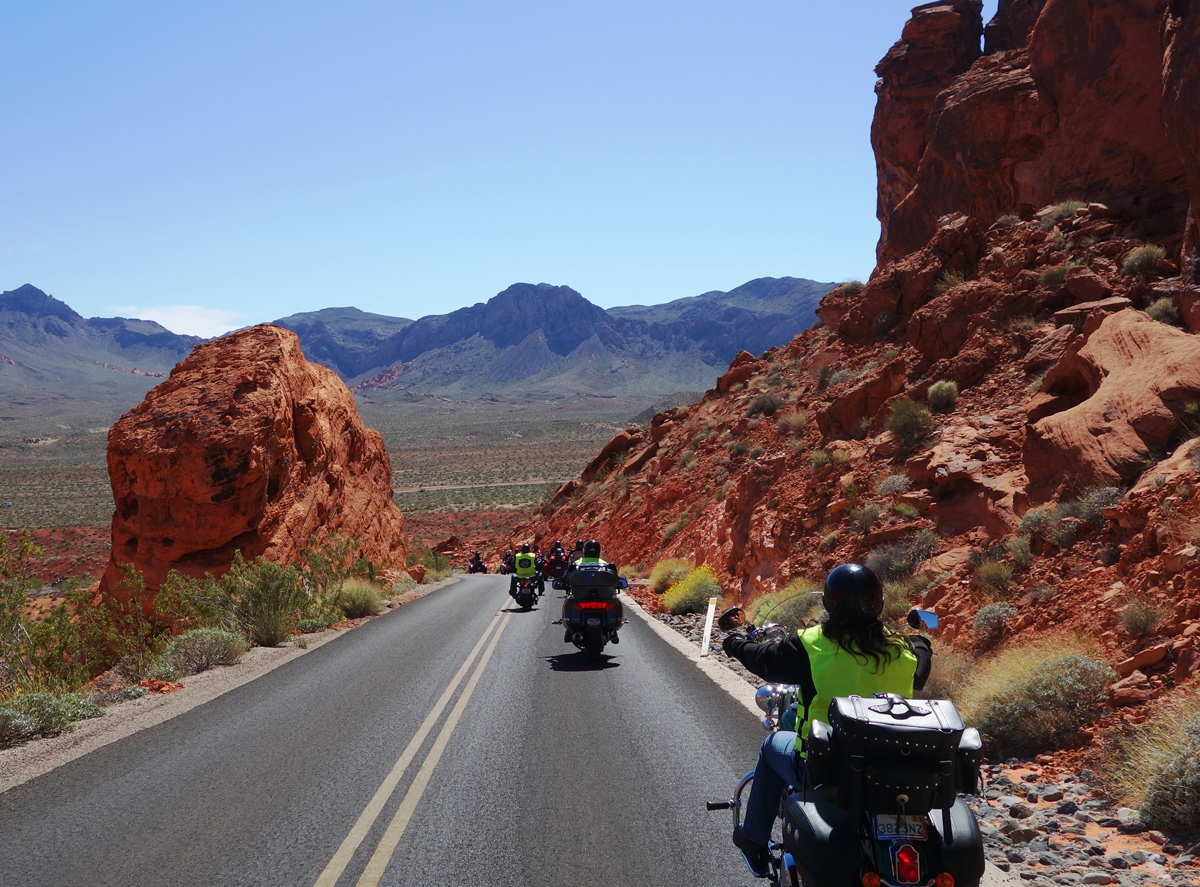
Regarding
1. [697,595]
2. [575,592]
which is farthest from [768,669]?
[697,595]

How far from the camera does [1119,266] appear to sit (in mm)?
15586

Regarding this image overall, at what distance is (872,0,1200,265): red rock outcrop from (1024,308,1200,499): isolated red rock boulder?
10.5 feet

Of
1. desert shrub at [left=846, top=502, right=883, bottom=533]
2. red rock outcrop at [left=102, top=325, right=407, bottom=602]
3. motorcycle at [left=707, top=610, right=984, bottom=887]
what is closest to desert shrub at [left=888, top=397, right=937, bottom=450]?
desert shrub at [left=846, top=502, right=883, bottom=533]

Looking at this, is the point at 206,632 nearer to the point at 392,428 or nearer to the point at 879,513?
the point at 879,513

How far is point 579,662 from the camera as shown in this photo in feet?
39.3

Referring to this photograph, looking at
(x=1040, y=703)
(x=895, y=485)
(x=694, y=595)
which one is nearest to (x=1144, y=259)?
(x=895, y=485)

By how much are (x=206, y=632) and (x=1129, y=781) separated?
35.6 feet

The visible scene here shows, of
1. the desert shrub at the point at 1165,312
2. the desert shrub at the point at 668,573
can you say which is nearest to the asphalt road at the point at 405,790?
the desert shrub at the point at 1165,312

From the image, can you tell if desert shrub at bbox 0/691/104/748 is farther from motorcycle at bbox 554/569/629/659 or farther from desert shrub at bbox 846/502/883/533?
desert shrub at bbox 846/502/883/533

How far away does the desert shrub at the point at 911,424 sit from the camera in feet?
50.9

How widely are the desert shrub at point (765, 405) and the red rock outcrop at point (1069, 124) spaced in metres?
7.21

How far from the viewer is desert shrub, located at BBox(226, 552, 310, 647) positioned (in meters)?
13.9

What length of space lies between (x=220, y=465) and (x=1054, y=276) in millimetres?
17292

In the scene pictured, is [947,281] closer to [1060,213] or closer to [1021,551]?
[1060,213]
